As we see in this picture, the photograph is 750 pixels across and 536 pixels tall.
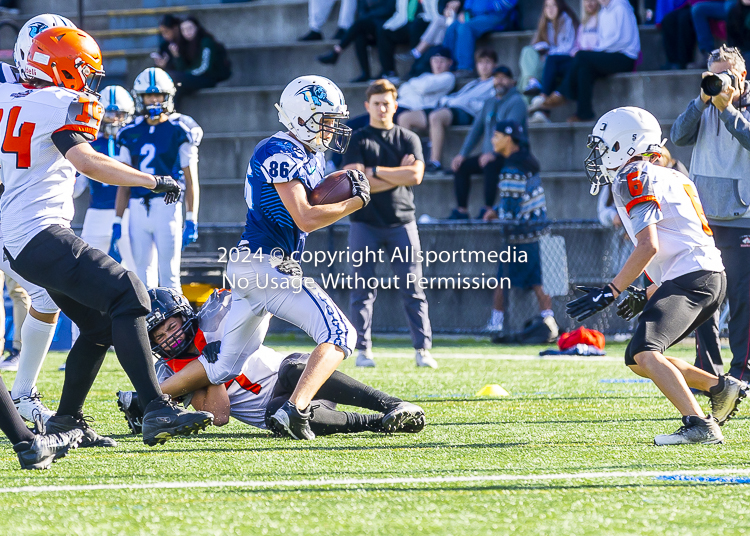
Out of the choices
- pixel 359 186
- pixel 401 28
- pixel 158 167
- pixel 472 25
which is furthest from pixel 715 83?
pixel 401 28

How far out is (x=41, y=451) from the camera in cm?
384

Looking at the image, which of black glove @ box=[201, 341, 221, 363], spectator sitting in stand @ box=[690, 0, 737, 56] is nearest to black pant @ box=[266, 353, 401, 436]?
black glove @ box=[201, 341, 221, 363]

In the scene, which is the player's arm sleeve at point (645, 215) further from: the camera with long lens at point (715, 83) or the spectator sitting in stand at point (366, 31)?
the spectator sitting in stand at point (366, 31)

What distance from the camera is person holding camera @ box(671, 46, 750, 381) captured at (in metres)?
5.86

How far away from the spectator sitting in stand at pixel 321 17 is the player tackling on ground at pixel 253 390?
9.48m

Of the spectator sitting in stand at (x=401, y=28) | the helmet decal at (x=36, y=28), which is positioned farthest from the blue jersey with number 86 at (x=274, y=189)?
the spectator sitting in stand at (x=401, y=28)

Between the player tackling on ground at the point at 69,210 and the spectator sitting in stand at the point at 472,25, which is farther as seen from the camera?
the spectator sitting in stand at the point at 472,25

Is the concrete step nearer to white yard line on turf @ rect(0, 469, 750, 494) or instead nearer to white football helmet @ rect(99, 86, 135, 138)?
white football helmet @ rect(99, 86, 135, 138)

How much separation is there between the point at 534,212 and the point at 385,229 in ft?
8.78

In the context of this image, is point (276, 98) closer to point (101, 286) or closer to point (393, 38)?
point (393, 38)

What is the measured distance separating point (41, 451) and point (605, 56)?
9164 mm

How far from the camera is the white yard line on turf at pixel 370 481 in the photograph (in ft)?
11.6

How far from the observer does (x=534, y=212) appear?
10.0 m

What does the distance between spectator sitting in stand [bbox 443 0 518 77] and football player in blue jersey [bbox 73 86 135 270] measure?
5287 millimetres
